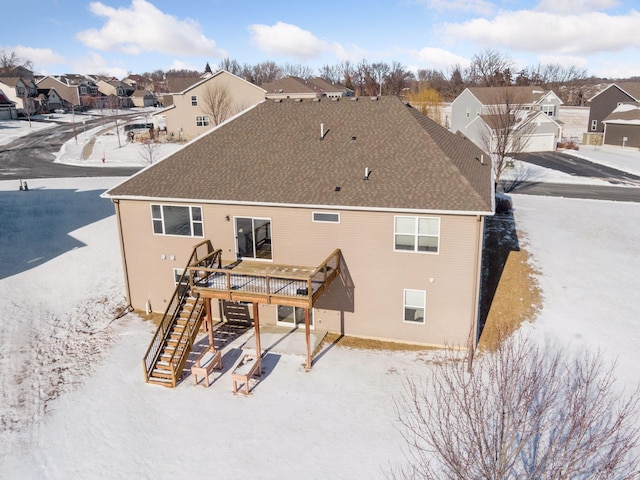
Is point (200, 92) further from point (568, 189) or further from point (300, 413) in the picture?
point (300, 413)

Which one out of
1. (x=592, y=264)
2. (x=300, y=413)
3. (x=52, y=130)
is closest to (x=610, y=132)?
(x=592, y=264)

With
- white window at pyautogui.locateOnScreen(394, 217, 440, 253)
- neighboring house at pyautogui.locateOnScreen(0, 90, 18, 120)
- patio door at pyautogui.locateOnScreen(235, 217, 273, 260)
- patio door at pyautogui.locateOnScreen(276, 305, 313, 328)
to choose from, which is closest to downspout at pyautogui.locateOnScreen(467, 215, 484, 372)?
white window at pyautogui.locateOnScreen(394, 217, 440, 253)

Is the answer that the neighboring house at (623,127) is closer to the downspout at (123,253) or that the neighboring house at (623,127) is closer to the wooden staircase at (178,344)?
the wooden staircase at (178,344)

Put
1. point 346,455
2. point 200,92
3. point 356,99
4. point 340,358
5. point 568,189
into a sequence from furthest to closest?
point 200,92, point 568,189, point 356,99, point 340,358, point 346,455

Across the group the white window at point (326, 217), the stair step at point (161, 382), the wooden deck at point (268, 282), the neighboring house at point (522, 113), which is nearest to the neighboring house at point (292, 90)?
the neighboring house at point (522, 113)

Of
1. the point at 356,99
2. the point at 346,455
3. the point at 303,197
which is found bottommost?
the point at 346,455

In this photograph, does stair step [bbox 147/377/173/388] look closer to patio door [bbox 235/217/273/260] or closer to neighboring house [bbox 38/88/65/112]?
patio door [bbox 235/217/273/260]
